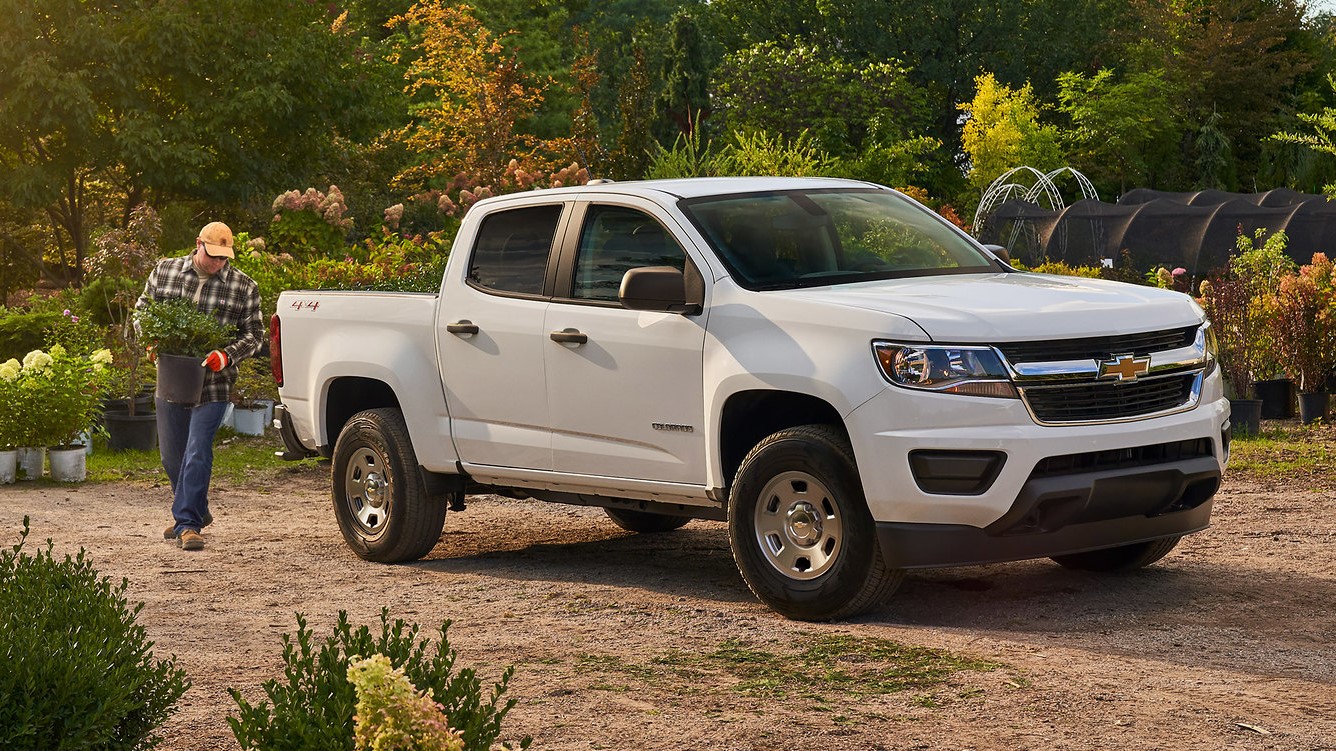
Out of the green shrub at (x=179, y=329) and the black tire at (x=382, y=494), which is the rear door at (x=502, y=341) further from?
the green shrub at (x=179, y=329)

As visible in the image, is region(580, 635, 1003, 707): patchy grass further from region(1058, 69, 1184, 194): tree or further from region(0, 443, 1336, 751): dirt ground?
region(1058, 69, 1184, 194): tree

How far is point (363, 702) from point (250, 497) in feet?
32.3

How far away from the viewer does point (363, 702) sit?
3564mm

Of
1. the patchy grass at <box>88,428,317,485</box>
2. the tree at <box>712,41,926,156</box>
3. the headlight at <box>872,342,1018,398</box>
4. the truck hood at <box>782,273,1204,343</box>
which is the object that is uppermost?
the tree at <box>712,41,926,156</box>

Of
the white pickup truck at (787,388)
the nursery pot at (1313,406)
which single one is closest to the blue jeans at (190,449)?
the white pickup truck at (787,388)

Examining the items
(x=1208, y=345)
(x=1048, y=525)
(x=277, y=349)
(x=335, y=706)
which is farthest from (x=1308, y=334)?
(x=335, y=706)

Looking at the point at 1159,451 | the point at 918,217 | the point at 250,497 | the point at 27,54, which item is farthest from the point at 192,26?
the point at 1159,451

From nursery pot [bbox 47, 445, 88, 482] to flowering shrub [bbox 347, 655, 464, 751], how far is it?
11.0 meters

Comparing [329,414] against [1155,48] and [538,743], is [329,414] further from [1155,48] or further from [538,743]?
[1155,48]

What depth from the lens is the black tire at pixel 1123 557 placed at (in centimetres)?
842

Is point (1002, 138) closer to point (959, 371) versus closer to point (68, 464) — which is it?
point (68, 464)

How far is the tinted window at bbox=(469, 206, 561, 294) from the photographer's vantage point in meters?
8.98

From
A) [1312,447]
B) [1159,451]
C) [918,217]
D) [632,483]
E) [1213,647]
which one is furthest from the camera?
[1312,447]

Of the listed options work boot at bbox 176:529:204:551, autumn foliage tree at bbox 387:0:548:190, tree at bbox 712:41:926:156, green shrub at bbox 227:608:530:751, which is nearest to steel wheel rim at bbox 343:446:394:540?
work boot at bbox 176:529:204:551
